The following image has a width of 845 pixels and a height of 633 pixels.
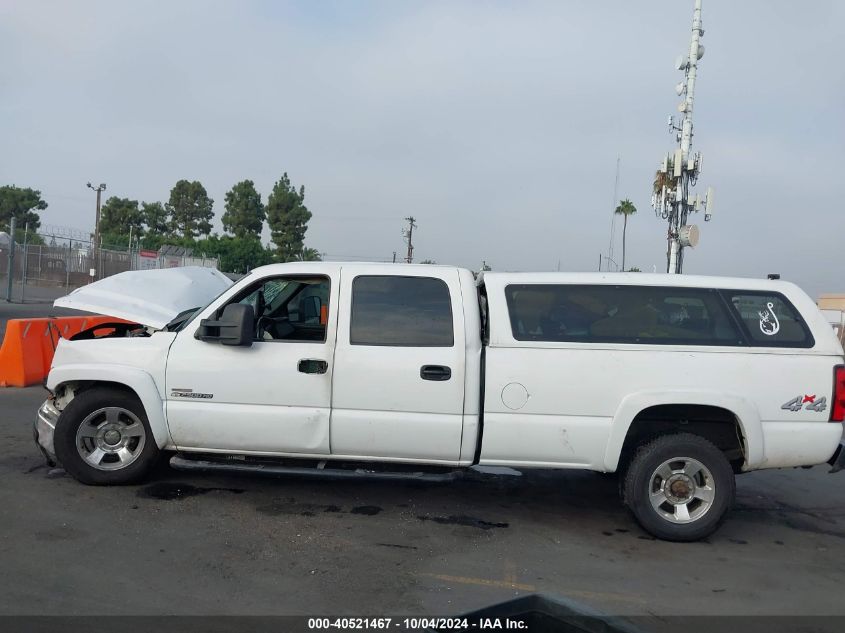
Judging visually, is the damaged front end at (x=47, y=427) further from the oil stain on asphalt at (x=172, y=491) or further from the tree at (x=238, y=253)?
the tree at (x=238, y=253)

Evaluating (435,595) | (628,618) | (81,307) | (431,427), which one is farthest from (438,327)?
(81,307)

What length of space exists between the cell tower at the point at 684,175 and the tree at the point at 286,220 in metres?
39.0

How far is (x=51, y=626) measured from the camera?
3.70 m

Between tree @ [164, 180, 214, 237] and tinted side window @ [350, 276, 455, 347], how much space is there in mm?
69837

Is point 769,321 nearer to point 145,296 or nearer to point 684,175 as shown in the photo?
point 145,296

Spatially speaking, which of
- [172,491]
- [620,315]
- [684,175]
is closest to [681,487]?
[620,315]

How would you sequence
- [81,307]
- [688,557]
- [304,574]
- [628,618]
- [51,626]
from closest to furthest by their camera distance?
[51,626]
[628,618]
[304,574]
[688,557]
[81,307]

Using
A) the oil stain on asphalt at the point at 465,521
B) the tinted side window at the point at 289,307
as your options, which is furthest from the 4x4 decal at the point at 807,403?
the tinted side window at the point at 289,307

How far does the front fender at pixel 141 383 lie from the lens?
18.3 feet

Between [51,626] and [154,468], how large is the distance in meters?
2.49

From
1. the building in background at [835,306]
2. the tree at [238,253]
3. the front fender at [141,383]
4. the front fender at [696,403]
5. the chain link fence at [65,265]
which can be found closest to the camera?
the front fender at [696,403]

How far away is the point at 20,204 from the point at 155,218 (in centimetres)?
1341

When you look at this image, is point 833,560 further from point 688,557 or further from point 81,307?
point 81,307

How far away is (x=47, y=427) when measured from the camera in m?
5.95
